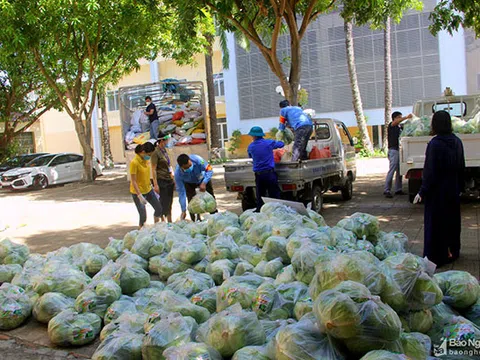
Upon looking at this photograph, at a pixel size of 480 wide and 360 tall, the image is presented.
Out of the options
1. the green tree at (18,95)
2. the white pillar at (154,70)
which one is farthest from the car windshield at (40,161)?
the white pillar at (154,70)

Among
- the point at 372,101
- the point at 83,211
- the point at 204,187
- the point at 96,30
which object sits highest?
the point at 96,30

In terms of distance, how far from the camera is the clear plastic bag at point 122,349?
3.39 meters

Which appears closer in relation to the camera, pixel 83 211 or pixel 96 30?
pixel 83 211

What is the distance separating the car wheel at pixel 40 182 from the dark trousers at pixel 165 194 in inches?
516

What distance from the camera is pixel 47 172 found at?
67.3 ft

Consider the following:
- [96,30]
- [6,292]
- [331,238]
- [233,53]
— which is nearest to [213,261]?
[331,238]

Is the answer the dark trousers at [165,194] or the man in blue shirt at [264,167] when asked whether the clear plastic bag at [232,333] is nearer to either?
the man in blue shirt at [264,167]

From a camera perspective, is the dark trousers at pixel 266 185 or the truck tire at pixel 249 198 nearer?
the dark trousers at pixel 266 185

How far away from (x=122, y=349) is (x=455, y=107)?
10449 millimetres

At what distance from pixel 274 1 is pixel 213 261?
8.18 metres

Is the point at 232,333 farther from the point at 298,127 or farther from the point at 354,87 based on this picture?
the point at 354,87

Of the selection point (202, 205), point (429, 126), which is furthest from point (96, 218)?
point (429, 126)

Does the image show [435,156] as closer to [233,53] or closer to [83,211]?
[83,211]

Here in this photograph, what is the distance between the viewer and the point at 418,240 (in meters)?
7.18
